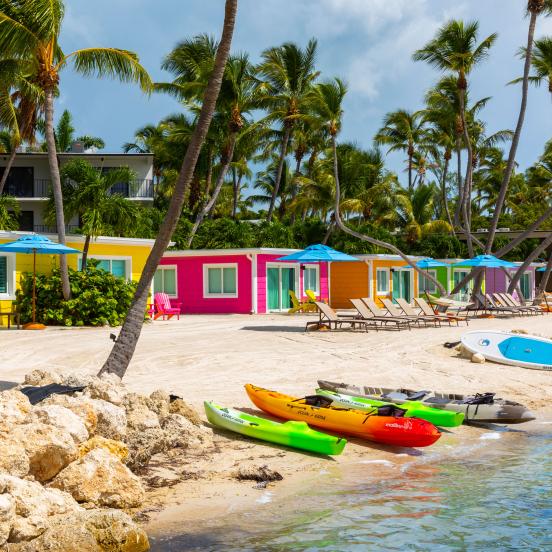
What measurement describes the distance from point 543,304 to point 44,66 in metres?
23.1

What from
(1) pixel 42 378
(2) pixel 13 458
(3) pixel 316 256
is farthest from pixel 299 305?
(2) pixel 13 458

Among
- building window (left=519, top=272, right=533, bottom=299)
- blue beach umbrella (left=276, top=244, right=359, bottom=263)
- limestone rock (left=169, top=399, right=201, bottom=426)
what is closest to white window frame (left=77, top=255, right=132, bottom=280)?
blue beach umbrella (left=276, top=244, right=359, bottom=263)

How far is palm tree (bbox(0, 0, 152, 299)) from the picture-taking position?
18469 mm

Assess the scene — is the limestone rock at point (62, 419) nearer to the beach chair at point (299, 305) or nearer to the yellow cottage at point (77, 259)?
the yellow cottage at point (77, 259)

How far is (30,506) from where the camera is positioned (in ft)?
18.5

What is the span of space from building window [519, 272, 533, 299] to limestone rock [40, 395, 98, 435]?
40.5 meters

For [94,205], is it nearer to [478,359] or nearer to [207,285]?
[207,285]

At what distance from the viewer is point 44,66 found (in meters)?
19.8

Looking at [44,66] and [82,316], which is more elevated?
[44,66]

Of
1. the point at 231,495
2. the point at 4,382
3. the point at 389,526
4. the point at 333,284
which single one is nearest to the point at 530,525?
the point at 389,526

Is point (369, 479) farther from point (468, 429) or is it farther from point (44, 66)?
point (44, 66)

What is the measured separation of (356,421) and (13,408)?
387 cm

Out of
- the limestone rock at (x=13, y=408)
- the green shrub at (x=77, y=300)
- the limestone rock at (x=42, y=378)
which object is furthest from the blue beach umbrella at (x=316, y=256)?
the limestone rock at (x=13, y=408)

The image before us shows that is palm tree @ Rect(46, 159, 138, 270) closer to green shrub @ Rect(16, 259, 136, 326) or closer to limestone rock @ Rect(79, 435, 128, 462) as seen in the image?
green shrub @ Rect(16, 259, 136, 326)
